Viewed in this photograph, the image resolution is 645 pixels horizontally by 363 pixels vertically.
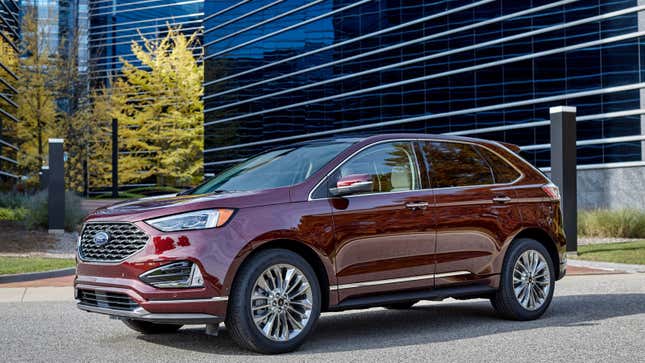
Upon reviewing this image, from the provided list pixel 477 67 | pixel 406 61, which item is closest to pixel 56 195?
pixel 477 67

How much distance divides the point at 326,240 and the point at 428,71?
1722 inches

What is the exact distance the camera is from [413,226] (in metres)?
7.59

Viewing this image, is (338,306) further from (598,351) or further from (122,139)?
(122,139)

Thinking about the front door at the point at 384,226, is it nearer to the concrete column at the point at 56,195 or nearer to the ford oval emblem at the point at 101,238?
the ford oval emblem at the point at 101,238

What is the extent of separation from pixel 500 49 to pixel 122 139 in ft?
77.1

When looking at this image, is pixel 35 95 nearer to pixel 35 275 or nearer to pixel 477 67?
pixel 477 67

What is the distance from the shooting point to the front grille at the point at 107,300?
6.56m

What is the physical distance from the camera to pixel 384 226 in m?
7.37

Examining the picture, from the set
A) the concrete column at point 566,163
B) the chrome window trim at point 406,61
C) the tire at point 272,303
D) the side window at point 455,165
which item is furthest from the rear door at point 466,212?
the chrome window trim at point 406,61

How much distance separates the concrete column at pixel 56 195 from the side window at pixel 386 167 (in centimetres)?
1499

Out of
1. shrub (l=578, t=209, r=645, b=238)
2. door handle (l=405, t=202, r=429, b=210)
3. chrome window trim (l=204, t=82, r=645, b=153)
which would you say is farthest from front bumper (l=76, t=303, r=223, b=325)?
chrome window trim (l=204, t=82, r=645, b=153)

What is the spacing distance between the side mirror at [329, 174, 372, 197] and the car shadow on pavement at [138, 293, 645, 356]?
1316mm

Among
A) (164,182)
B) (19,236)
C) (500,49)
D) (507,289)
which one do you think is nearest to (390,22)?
(500,49)

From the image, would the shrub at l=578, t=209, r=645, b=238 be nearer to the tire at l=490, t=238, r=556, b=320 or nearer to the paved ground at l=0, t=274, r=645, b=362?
the paved ground at l=0, t=274, r=645, b=362
